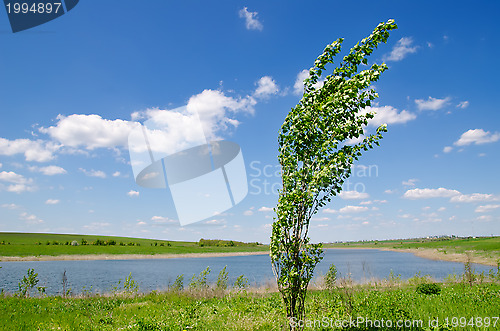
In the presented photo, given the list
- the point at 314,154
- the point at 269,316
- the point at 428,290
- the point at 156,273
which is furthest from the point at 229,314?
the point at 156,273

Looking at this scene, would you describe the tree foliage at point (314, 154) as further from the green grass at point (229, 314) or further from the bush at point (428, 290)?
the bush at point (428, 290)

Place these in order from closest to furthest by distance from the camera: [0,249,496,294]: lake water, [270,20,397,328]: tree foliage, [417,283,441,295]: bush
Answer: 1. [270,20,397,328]: tree foliage
2. [417,283,441,295]: bush
3. [0,249,496,294]: lake water

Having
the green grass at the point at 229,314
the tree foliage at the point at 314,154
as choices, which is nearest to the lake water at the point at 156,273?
the green grass at the point at 229,314

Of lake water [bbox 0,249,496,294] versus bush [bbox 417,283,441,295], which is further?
lake water [bbox 0,249,496,294]

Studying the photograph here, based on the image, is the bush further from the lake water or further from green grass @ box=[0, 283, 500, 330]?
the lake water

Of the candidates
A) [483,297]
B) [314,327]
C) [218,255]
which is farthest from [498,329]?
[218,255]

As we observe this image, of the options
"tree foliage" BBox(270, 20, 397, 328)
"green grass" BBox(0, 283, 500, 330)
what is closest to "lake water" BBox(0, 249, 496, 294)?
"green grass" BBox(0, 283, 500, 330)

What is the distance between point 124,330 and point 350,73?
9.35 m

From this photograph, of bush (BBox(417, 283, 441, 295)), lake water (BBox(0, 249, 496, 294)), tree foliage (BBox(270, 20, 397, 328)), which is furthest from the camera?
lake water (BBox(0, 249, 496, 294))

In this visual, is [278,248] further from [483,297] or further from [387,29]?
[483,297]

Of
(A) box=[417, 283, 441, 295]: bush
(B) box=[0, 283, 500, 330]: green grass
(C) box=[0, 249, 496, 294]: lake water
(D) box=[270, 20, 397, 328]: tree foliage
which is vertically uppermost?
(D) box=[270, 20, 397, 328]: tree foliage

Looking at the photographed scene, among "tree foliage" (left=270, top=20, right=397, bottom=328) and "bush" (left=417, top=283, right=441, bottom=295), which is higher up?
"tree foliage" (left=270, top=20, right=397, bottom=328)

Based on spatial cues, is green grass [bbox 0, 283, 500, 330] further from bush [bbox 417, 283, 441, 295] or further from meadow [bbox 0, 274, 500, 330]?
bush [bbox 417, 283, 441, 295]

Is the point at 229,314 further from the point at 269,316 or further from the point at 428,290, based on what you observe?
the point at 428,290
